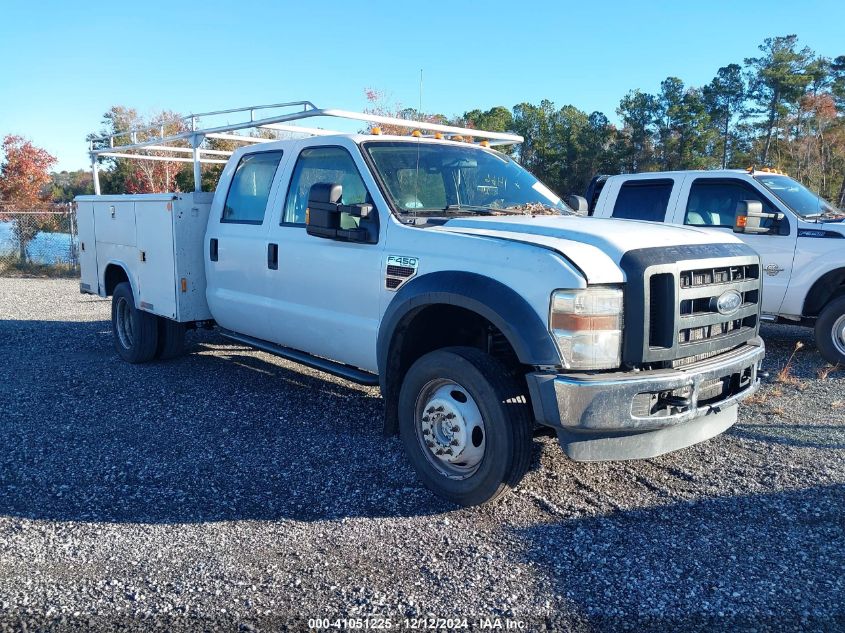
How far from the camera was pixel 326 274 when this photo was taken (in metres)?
4.96

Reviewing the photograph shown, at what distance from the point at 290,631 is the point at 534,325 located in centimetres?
177

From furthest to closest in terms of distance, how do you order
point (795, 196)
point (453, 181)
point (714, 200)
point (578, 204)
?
point (714, 200) < point (795, 196) < point (578, 204) < point (453, 181)

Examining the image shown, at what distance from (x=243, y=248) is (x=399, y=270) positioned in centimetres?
201

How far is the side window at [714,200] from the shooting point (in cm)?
796

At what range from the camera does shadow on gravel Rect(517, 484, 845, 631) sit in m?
2.97

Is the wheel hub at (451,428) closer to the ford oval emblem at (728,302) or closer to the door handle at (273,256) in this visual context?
the ford oval emblem at (728,302)

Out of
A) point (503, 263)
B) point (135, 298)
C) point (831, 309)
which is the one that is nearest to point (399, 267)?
point (503, 263)

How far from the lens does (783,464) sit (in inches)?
184

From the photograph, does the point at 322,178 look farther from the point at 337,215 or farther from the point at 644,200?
the point at 644,200

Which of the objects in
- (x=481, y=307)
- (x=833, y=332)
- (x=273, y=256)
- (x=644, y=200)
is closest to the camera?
(x=481, y=307)

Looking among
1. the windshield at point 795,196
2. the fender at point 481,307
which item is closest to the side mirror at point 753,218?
the windshield at point 795,196

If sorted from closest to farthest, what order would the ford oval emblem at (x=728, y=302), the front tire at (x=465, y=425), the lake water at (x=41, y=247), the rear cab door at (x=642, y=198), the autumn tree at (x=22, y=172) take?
the front tire at (x=465, y=425) → the ford oval emblem at (x=728, y=302) → the rear cab door at (x=642, y=198) → the lake water at (x=41, y=247) → the autumn tree at (x=22, y=172)

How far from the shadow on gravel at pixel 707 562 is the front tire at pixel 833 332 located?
141 inches

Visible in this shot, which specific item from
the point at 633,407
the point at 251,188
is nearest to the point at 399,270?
the point at 633,407
